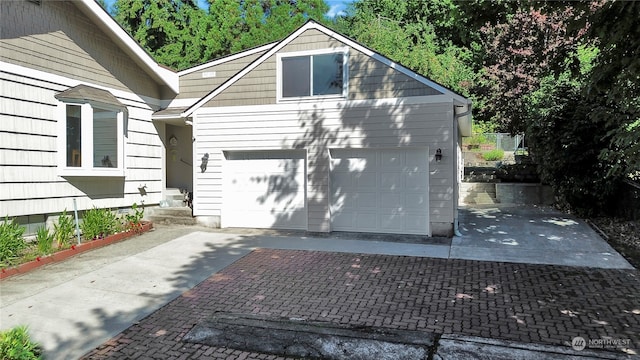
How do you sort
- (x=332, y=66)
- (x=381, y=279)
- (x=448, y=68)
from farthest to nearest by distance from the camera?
(x=448, y=68) → (x=332, y=66) → (x=381, y=279)

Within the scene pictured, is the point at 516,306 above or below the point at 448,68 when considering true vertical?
below

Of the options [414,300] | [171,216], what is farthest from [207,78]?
[414,300]

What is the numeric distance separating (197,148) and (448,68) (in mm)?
16506

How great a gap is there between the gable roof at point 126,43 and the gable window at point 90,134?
1.35 meters

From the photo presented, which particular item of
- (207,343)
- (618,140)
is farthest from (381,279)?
(618,140)

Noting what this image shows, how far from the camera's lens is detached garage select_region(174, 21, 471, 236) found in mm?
8992

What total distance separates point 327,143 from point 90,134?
5.32 m

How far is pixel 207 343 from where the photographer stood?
4.12m

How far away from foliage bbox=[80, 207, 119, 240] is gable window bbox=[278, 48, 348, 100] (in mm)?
4790

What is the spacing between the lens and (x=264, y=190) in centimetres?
1030

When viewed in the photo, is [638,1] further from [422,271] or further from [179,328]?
[179,328]

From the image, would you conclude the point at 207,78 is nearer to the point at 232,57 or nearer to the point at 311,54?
the point at 232,57

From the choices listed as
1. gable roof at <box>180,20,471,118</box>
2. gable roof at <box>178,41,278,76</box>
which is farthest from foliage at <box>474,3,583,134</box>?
gable roof at <box>178,41,278,76</box>

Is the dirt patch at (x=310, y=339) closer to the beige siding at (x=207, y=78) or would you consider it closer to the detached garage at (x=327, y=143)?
the detached garage at (x=327, y=143)
